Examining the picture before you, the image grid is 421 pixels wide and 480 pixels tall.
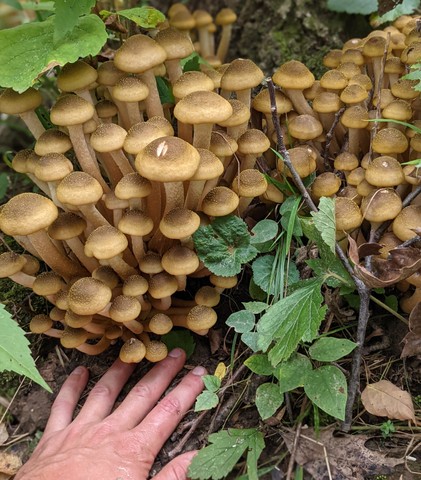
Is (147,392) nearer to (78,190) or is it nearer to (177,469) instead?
(177,469)

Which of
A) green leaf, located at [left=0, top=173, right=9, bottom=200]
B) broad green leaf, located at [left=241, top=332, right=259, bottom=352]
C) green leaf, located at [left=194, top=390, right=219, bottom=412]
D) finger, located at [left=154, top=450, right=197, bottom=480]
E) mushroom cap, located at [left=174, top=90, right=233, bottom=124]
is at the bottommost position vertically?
finger, located at [left=154, top=450, right=197, bottom=480]

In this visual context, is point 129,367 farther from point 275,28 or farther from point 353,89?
point 275,28

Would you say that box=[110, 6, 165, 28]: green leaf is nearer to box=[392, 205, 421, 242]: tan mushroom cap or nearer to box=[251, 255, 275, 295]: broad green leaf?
box=[251, 255, 275, 295]: broad green leaf

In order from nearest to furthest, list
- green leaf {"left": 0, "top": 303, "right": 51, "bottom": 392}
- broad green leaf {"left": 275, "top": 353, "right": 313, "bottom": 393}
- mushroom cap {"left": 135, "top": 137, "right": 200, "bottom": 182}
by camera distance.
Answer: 1. green leaf {"left": 0, "top": 303, "right": 51, "bottom": 392}
2. mushroom cap {"left": 135, "top": 137, "right": 200, "bottom": 182}
3. broad green leaf {"left": 275, "top": 353, "right": 313, "bottom": 393}

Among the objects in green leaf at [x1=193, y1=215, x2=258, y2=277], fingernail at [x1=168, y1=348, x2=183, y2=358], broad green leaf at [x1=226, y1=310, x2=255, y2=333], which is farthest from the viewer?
fingernail at [x1=168, y1=348, x2=183, y2=358]

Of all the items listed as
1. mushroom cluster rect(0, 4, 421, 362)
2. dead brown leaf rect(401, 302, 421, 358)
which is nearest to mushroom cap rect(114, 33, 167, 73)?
mushroom cluster rect(0, 4, 421, 362)

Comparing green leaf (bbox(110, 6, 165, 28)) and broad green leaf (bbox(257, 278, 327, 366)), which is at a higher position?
green leaf (bbox(110, 6, 165, 28))

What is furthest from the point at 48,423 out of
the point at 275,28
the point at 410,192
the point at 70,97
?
the point at 275,28
